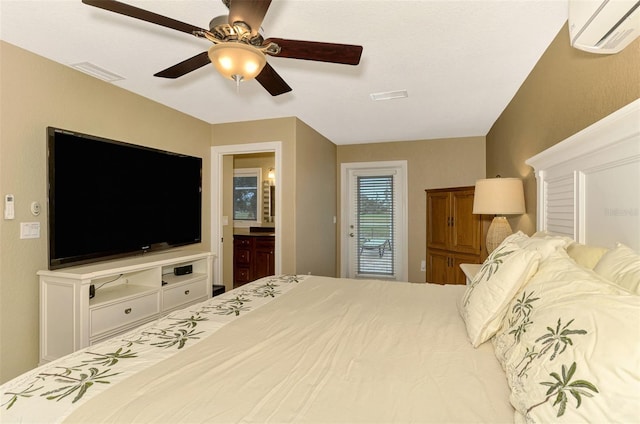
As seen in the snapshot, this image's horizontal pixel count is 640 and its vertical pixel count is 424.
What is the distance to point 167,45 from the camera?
6.98 feet

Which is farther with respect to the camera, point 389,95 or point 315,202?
point 315,202

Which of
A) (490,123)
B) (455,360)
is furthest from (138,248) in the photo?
(490,123)

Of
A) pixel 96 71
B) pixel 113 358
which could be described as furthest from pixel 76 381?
pixel 96 71

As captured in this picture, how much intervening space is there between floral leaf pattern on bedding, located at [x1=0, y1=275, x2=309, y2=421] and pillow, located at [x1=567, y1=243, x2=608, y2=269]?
1503 mm

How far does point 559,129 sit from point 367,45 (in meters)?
1.31

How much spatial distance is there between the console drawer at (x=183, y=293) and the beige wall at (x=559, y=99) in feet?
9.92

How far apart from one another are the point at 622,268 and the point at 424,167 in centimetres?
406

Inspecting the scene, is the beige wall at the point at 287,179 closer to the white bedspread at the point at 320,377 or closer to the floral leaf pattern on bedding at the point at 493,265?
the white bedspread at the point at 320,377

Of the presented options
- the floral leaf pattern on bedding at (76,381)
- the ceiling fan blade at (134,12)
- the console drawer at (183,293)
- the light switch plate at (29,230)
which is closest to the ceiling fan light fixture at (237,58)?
the ceiling fan blade at (134,12)

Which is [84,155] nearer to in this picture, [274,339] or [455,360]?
[274,339]

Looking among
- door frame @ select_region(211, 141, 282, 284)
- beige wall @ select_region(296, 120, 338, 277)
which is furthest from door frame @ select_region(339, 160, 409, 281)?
door frame @ select_region(211, 141, 282, 284)

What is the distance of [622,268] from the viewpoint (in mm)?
961

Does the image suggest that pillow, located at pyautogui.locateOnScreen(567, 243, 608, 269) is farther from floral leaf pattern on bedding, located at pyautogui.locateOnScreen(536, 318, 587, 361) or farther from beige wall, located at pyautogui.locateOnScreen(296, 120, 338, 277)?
beige wall, located at pyautogui.locateOnScreen(296, 120, 338, 277)

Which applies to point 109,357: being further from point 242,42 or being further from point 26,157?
point 26,157
